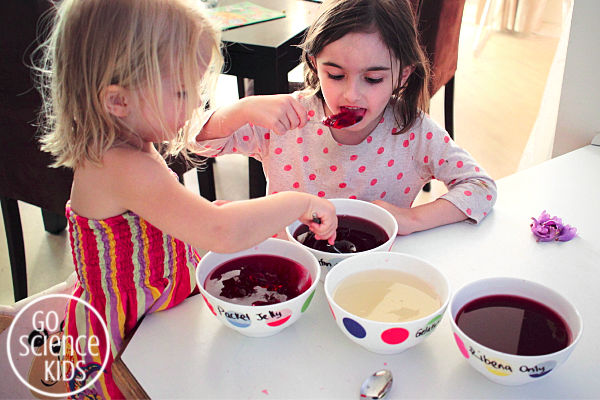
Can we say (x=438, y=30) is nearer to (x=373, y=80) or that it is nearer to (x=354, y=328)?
(x=373, y=80)

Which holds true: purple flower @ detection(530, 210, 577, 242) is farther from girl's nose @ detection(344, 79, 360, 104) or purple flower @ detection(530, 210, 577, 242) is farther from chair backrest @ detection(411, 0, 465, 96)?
chair backrest @ detection(411, 0, 465, 96)

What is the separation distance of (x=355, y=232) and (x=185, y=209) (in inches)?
11.9

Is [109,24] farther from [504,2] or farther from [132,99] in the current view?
[504,2]

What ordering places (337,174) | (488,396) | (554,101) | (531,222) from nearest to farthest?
A: (488,396) < (531,222) < (337,174) < (554,101)

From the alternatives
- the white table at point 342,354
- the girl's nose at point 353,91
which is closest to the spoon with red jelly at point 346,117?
the girl's nose at point 353,91

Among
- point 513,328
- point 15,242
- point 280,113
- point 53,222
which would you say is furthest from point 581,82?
point 53,222

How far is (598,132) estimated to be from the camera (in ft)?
4.27

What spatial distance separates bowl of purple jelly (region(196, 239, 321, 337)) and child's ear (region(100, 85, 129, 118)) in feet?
0.78

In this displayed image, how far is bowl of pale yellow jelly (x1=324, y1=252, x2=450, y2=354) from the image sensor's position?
67 cm

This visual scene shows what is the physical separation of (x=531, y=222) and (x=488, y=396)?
0.44 m

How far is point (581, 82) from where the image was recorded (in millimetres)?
1311

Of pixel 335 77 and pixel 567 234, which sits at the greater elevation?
pixel 335 77

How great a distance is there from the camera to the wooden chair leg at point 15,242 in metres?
1.79

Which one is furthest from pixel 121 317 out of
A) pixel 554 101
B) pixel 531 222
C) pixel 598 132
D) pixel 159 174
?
pixel 554 101
